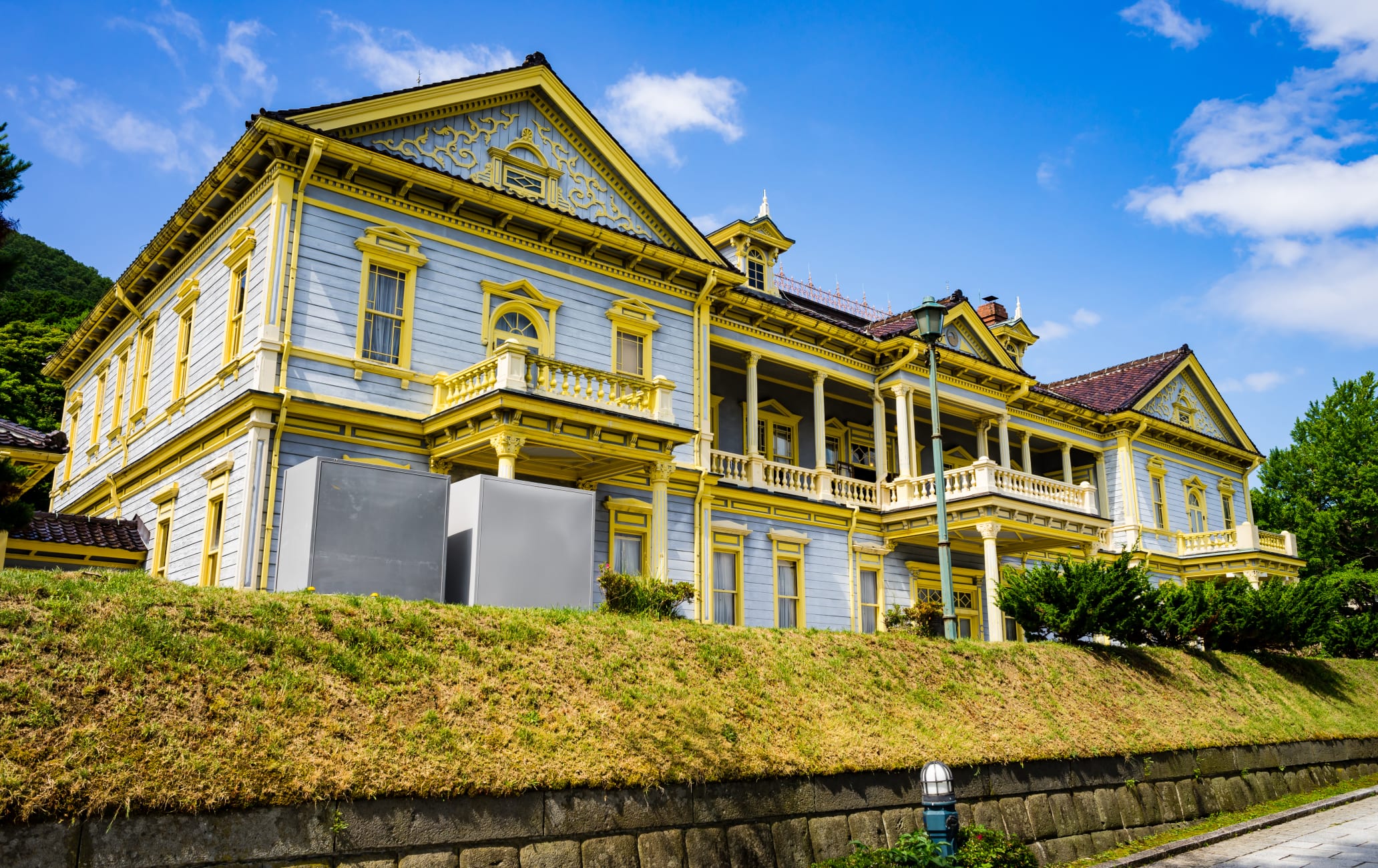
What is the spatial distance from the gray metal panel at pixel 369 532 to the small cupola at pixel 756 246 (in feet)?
44.8

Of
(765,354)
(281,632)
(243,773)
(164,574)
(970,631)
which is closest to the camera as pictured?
(243,773)

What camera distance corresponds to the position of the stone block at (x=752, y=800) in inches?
376

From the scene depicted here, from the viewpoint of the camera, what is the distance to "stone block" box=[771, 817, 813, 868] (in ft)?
32.3

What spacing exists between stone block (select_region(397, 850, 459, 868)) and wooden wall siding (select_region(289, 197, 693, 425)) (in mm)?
11233

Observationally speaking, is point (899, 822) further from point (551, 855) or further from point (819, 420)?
point (819, 420)

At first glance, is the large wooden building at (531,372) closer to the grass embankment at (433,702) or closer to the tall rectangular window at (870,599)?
the tall rectangular window at (870,599)

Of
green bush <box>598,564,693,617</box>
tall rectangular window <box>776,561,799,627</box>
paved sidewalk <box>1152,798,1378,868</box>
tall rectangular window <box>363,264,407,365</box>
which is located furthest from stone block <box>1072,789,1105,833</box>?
tall rectangular window <box>363,264,407,365</box>

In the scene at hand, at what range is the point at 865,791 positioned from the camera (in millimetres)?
10906

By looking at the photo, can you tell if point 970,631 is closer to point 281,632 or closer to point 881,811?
point 881,811

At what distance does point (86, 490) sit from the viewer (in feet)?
83.8

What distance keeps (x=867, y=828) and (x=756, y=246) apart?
734 inches

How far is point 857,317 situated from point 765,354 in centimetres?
740

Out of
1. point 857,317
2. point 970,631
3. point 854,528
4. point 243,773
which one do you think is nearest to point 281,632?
point 243,773

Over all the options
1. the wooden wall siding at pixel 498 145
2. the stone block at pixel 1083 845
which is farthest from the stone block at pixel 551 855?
the wooden wall siding at pixel 498 145
